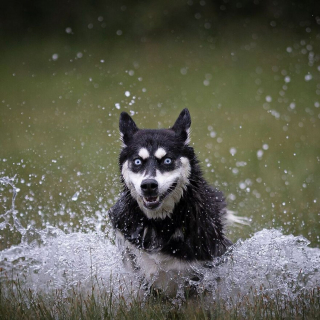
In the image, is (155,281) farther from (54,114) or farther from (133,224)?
(54,114)

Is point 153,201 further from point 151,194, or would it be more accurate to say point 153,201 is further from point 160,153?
point 160,153

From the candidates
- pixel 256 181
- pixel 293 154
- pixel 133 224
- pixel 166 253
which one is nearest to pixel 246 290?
pixel 166 253

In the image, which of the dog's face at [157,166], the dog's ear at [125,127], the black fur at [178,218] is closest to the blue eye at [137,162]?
the dog's face at [157,166]

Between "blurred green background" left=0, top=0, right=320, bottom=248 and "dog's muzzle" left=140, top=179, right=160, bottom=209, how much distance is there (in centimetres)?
177

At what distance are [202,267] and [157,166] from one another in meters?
1.03

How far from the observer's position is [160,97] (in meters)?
14.5

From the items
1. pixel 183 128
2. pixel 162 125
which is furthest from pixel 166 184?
pixel 162 125

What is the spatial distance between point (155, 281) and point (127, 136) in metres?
1.46

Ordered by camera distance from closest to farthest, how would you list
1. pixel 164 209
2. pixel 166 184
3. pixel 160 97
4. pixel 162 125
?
1. pixel 166 184
2. pixel 164 209
3. pixel 162 125
4. pixel 160 97

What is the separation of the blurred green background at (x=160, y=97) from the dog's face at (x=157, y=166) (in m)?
1.55

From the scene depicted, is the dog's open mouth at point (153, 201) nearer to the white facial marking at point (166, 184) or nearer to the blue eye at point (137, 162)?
the white facial marking at point (166, 184)

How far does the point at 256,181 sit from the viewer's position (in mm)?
8648

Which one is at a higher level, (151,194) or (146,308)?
(151,194)

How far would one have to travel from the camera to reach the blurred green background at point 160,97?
7895 mm
